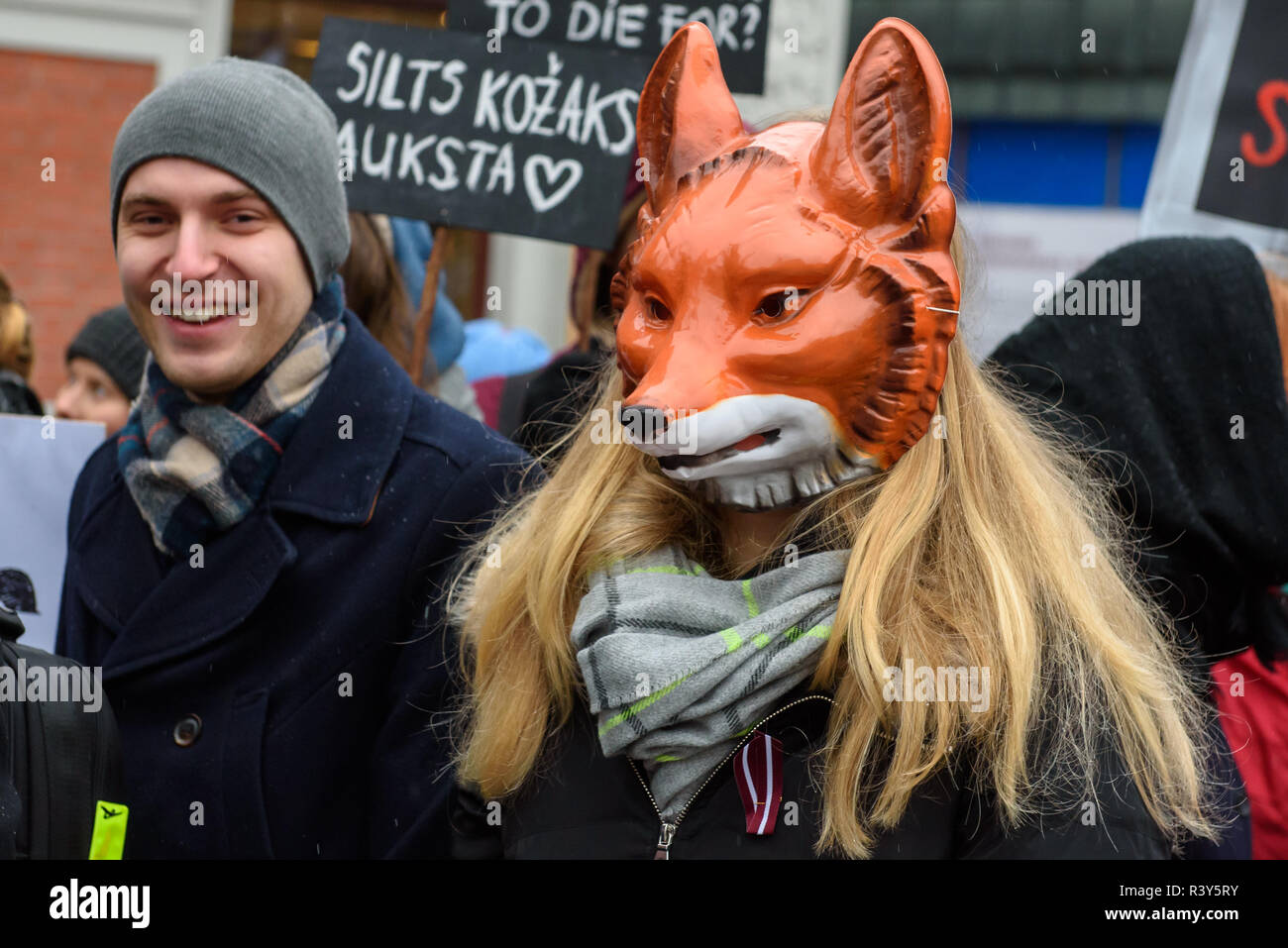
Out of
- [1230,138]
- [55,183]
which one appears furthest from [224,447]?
[55,183]

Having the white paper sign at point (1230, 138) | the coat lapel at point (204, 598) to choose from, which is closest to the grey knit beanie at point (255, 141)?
the coat lapel at point (204, 598)

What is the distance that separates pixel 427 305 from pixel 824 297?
192 centimetres

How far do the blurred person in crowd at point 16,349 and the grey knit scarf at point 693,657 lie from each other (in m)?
2.86

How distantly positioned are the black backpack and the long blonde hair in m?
0.54

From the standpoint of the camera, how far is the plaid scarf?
278 centimetres

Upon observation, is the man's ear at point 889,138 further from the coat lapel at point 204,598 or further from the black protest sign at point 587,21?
the black protest sign at point 587,21

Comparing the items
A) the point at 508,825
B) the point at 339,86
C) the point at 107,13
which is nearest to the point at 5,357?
the point at 339,86

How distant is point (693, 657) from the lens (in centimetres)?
190

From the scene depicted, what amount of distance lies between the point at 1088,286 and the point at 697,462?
3.69 ft

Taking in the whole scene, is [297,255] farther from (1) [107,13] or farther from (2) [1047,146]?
(2) [1047,146]

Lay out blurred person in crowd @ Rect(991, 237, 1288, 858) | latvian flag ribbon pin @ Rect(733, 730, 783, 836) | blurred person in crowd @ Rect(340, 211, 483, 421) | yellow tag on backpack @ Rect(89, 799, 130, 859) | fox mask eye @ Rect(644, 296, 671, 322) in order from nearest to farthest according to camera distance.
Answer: latvian flag ribbon pin @ Rect(733, 730, 783, 836) → fox mask eye @ Rect(644, 296, 671, 322) → yellow tag on backpack @ Rect(89, 799, 130, 859) → blurred person in crowd @ Rect(991, 237, 1288, 858) → blurred person in crowd @ Rect(340, 211, 483, 421)

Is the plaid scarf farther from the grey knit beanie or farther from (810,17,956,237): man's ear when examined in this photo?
(810,17,956,237): man's ear

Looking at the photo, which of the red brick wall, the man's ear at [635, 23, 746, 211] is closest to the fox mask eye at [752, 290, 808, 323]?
the man's ear at [635, 23, 746, 211]

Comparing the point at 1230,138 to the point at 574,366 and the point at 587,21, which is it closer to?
the point at 587,21
